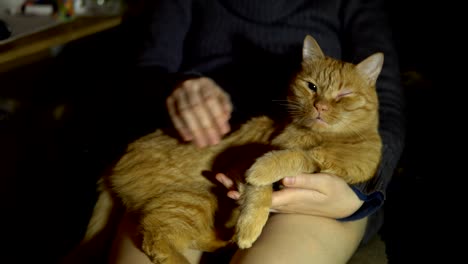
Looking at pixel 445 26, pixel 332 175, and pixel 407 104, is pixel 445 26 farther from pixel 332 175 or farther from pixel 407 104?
pixel 332 175

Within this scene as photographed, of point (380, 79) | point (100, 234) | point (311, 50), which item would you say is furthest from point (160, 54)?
point (380, 79)

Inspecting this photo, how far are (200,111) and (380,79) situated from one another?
0.63 meters

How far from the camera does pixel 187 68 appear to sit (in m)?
1.56

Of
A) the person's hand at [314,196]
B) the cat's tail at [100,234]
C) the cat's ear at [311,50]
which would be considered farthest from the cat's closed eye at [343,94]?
the cat's tail at [100,234]

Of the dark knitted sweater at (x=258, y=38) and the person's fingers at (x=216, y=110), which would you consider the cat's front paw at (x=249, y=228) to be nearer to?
the person's fingers at (x=216, y=110)

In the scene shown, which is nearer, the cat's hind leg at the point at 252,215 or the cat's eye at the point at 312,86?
the cat's hind leg at the point at 252,215

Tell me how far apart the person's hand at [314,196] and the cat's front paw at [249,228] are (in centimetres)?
6

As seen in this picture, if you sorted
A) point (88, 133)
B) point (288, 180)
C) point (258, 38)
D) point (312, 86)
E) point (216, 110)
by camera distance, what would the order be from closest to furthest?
point (288, 180)
point (216, 110)
point (312, 86)
point (258, 38)
point (88, 133)

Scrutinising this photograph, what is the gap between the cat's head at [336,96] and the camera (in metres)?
1.10

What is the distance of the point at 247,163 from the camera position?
3.67 feet

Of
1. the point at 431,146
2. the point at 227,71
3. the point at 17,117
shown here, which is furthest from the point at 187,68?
the point at 17,117

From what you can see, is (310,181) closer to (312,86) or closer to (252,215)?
(252,215)

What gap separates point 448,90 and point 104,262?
4.09ft

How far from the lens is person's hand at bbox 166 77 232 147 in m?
1.06
